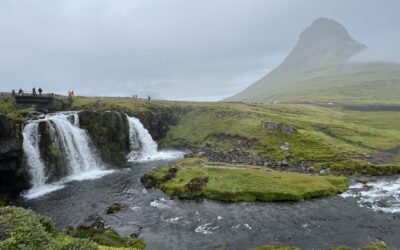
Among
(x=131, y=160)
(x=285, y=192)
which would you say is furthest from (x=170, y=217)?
(x=131, y=160)

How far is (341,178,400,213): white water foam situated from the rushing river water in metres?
1.64

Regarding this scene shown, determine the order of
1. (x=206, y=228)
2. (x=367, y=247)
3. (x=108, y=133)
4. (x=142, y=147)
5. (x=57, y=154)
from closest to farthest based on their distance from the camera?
(x=367, y=247), (x=206, y=228), (x=57, y=154), (x=108, y=133), (x=142, y=147)

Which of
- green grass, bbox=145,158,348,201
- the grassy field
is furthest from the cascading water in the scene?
the grassy field

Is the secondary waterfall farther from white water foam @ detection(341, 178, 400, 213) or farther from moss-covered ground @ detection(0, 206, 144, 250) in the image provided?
white water foam @ detection(341, 178, 400, 213)

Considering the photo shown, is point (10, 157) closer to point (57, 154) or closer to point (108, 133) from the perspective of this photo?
point (57, 154)

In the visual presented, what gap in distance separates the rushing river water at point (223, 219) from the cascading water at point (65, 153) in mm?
8914

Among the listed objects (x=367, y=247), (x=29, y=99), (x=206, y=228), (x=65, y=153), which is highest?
(x=29, y=99)

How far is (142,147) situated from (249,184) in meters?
48.3

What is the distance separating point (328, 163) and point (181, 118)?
2356 inches

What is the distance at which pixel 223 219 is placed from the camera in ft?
157

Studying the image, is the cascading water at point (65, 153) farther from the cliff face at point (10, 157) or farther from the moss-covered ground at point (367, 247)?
the moss-covered ground at point (367, 247)

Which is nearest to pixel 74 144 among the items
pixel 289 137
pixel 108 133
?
pixel 108 133

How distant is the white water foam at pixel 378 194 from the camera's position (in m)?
50.4

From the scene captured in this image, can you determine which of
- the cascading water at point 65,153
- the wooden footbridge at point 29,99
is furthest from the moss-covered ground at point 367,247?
the wooden footbridge at point 29,99
